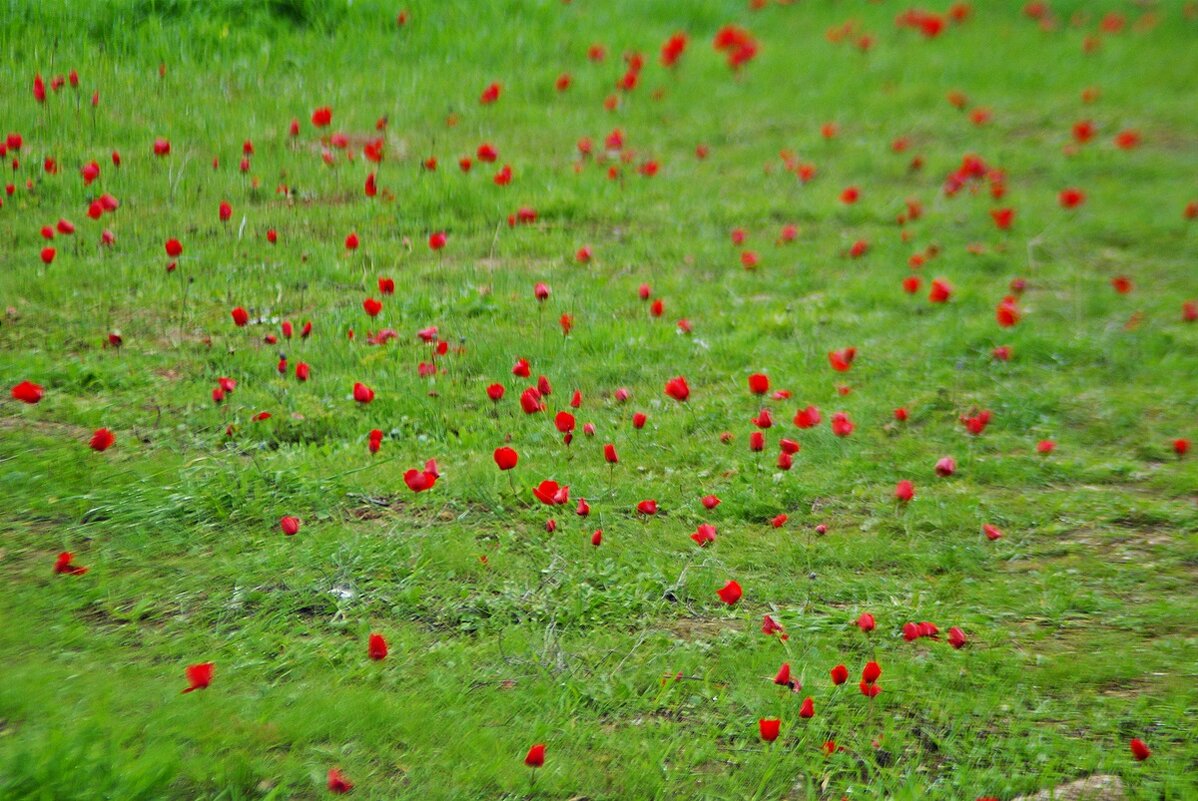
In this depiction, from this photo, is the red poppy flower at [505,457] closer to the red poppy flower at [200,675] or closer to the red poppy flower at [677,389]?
the red poppy flower at [677,389]

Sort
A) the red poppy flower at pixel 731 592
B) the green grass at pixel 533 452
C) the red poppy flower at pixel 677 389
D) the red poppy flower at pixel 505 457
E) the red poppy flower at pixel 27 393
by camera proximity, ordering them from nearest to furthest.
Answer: the green grass at pixel 533 452 → the red poppy flower at pixel 731 592 → the red poppy flower at pixel 27 393 → the red poppy flower at pixel 505 457 → the red poppy flower at pixel 677 389

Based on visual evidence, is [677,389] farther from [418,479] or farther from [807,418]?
[418,479]

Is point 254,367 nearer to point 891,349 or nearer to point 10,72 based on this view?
point 10,72

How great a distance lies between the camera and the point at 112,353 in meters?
4.77

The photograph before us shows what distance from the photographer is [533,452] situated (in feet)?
15.6

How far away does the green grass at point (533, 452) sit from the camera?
3242mm

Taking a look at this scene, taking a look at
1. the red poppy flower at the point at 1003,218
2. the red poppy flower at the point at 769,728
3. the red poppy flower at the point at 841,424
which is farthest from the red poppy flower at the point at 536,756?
the red poppy flower at the point at 1003,218

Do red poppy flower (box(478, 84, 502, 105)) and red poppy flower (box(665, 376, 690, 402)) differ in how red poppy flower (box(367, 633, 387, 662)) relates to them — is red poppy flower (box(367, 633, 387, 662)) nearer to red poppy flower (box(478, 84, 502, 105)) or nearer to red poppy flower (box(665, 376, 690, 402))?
red poppy flower (box(665, 376, 690, 402))

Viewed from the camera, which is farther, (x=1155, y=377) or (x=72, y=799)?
(x=1155, y=377)

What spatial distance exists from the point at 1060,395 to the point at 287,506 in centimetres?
383

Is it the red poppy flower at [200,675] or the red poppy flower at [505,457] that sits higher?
the red poppy flower at [505,457]

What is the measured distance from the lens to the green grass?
3.24 meters

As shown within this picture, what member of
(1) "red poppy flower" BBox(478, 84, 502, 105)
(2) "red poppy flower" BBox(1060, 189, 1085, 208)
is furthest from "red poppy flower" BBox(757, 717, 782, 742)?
(2) "red poppy flower" BBox(1060, 189, 1085, 208)

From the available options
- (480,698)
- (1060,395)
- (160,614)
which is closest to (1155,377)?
(1060,395)
